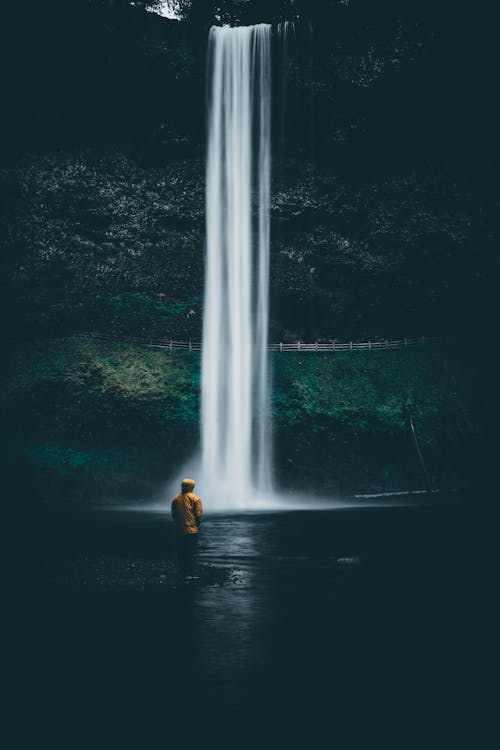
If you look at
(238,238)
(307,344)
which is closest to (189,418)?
(307,344)

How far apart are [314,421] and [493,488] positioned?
32.4 ft

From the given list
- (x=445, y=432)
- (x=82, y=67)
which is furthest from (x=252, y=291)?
(x=82, y=67)

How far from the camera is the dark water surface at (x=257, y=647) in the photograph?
5.36 m

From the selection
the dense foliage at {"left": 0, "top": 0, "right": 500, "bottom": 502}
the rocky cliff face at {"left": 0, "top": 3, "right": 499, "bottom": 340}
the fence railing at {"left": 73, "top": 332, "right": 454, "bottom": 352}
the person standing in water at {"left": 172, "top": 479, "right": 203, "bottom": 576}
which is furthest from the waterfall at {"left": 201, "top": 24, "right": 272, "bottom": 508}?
the person standing in water at {"left": 172, "top": 479, "right": 203, "bottom": 576}

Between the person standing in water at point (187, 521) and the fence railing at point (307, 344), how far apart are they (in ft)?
91.3

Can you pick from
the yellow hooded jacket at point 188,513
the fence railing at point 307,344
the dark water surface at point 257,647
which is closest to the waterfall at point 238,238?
the fence railing at point 307,344

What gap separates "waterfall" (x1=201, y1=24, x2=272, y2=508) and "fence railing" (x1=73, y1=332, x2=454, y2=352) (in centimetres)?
263

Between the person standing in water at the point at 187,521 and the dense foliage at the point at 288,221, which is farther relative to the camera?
the dense foliage at the point at 288,221

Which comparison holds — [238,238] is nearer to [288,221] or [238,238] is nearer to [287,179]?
[288,221]

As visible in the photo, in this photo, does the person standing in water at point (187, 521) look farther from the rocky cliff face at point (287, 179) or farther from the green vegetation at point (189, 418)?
A: the rocky cliff face at point (287, 179)

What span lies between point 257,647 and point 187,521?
401 cm

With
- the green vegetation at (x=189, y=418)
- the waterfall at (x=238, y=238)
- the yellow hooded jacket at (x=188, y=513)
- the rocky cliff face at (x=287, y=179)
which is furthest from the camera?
the rocky cliff face at (x=287, y=179)

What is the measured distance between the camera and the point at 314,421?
36969 millimetres

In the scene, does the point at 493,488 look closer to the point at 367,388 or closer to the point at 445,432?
the point at 445,432
